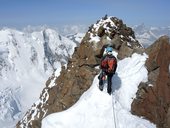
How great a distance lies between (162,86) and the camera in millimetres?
30156

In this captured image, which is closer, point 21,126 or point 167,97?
point 167,97

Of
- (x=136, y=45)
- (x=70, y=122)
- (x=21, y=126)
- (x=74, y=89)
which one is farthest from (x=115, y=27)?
(x=21, y=126)

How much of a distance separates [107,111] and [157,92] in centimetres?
441

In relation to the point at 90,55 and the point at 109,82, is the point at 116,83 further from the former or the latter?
the point at 90,55

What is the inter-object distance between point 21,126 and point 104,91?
1005 inches

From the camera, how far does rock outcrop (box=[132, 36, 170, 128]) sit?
29.2m

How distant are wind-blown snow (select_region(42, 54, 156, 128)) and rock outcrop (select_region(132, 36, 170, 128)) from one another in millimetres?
632

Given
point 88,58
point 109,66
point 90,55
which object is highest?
point 109,66

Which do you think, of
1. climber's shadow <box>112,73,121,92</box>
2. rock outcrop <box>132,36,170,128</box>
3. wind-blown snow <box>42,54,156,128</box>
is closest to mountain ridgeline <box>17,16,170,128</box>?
rock outcrop <box>132,36,170,128</box>

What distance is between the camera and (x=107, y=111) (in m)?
29.0

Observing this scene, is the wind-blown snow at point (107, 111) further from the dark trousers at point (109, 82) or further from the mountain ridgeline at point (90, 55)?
the mountain ridgeline at point (90, 55)

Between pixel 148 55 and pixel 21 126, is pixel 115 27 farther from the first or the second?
pixel 21 126

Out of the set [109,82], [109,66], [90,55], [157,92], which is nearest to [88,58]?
[90,55]

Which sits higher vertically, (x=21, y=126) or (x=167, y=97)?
(x=167, y=97)
